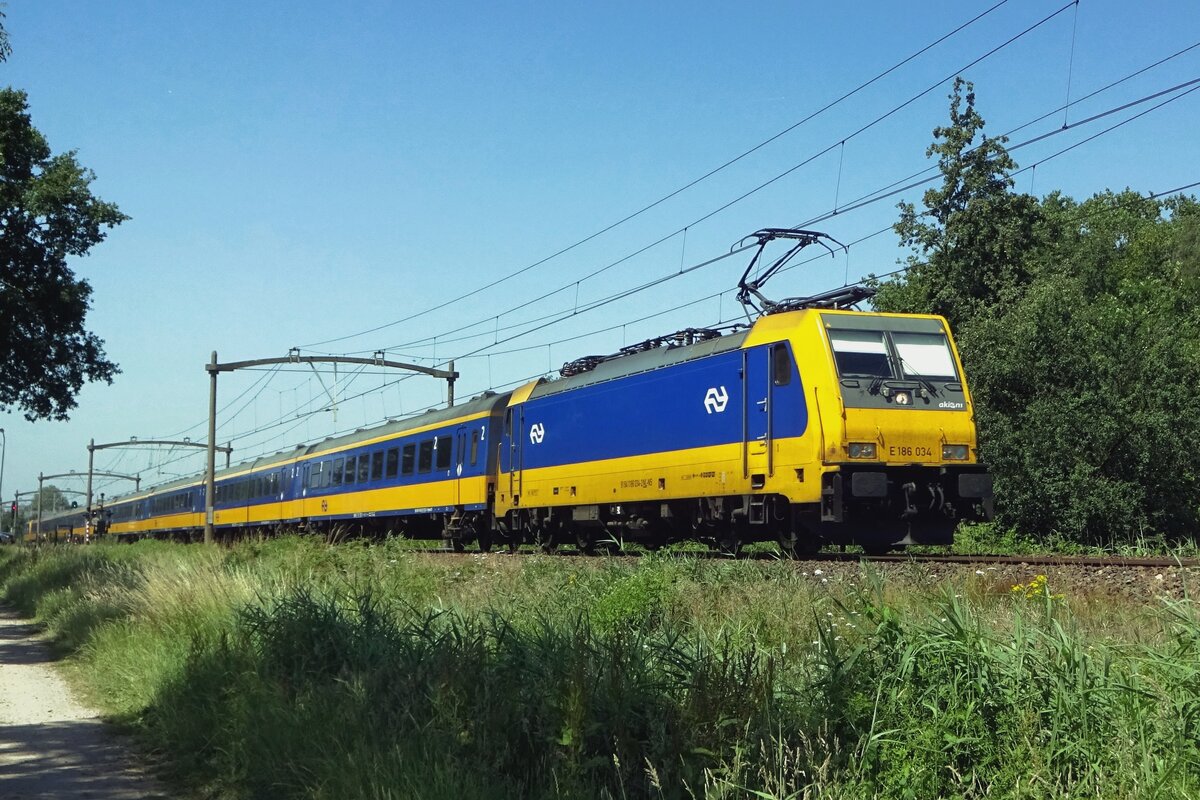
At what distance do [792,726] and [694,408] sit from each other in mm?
12458

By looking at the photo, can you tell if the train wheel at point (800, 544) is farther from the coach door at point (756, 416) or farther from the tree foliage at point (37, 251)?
the tree foliage at point (37, 251)

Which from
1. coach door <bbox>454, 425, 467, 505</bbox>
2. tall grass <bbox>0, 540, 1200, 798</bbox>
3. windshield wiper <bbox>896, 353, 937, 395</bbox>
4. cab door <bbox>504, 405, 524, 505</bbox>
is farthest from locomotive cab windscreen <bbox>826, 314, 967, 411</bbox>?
coach door <bbox>454, 425, 467, 505</bbox>

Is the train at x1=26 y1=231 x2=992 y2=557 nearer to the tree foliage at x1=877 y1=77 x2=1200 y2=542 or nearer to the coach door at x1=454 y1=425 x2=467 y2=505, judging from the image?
the coach door at x1=454 y1=425 x2=467 y2=505

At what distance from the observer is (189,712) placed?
865 centimetres

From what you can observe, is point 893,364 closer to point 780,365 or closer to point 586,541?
point 780,365

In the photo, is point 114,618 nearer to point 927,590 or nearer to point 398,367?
point 927,590

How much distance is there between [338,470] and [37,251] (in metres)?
11.1

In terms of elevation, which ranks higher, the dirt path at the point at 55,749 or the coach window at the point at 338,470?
the coach window at the point at 338,470

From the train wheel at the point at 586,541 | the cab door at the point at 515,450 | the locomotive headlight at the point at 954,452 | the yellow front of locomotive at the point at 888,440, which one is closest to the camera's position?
the yellow front of locomotive at the point at 888,440

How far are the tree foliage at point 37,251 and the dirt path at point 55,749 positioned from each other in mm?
17859

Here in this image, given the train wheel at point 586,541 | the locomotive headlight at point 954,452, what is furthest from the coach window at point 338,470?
the locomotive headlight at point 954,452

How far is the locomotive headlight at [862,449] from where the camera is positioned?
15875mm

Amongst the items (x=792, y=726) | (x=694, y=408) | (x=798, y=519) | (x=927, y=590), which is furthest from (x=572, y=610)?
(x=694, y=408)

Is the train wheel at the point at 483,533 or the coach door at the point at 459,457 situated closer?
the train wheel at the point at 483,533
